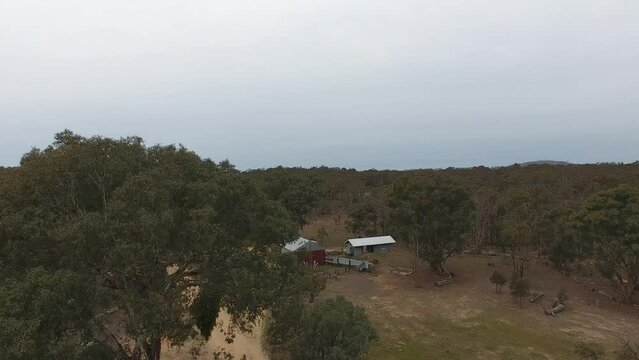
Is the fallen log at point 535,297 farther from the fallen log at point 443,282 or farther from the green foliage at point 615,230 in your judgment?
the fallen log at point 443,282

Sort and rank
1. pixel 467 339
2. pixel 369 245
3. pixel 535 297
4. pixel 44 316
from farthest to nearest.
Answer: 1. pixel 369 245
2. pixel 535 297
3. pixel 467 339
4. pixel 44 316

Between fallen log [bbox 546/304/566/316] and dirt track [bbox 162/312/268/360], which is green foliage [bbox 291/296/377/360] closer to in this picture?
dirt track [bbox 162/312/268/360]

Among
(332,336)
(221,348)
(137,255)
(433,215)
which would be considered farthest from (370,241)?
(137,255)

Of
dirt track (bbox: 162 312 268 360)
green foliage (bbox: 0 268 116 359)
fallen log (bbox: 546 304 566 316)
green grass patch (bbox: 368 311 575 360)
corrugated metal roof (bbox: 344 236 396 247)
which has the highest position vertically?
green foliage (bbox: 0 268 116 359)

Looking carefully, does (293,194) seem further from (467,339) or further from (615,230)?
(615,230)

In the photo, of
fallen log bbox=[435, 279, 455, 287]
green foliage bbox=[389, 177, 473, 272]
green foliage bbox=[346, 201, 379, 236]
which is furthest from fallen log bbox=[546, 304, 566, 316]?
green foliage bbox=[346, 201, 379, 236]

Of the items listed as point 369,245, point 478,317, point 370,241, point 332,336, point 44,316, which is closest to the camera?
Result: point 44,316

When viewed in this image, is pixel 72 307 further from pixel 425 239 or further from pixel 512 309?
pixel 425 239
